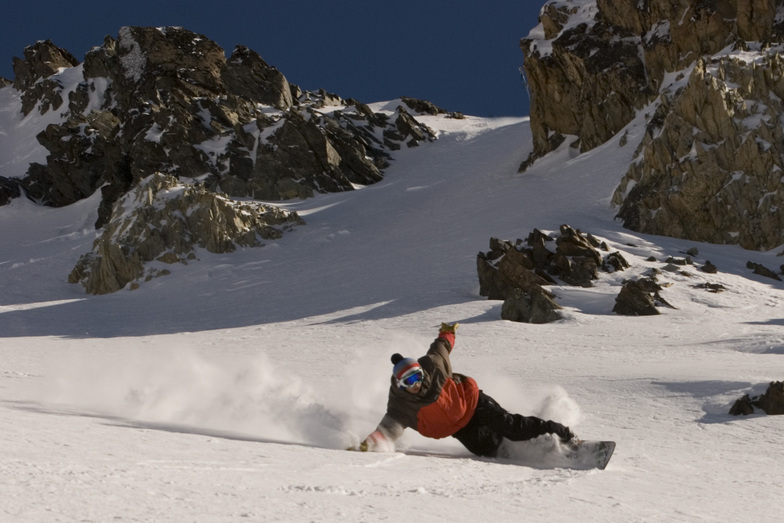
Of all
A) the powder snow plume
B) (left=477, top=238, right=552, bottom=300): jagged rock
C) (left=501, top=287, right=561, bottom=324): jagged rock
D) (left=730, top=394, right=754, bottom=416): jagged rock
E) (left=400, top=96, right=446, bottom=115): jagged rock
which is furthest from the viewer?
(left=400, top=96, right=446, bottom=115): jagged rock

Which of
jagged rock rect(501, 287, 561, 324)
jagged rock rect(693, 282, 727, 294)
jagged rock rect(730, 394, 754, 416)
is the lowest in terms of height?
jagged rock rect(693, 282, 727, 294)

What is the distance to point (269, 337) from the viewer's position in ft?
58.8

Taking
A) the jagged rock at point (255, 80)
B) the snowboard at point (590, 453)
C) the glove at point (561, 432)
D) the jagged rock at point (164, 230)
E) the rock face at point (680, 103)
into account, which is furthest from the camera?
the jagged rock at point (255, 80)

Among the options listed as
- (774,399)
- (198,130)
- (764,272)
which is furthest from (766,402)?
(198,130)

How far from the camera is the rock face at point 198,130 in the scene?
47.7 m

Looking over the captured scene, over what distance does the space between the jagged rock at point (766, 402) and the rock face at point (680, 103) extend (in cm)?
2221

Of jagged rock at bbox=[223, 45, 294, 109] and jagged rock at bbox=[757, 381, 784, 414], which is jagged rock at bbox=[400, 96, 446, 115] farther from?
jagged rock at bbox=[757, 381, 784, 414]

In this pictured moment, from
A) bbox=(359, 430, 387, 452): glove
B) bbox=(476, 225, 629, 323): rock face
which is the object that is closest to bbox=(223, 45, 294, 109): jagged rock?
bbox=(476, 225, 629, 323): rock face

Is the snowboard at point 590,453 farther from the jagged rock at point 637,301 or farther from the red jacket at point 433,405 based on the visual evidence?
the jagged rock at point 637,301

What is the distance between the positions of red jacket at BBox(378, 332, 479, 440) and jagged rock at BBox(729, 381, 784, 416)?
3.40m

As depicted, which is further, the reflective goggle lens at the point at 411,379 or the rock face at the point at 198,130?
the rock face at the point at 198,130

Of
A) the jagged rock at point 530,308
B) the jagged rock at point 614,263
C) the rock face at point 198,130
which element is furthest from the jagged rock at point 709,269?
the rock face at point 198,130

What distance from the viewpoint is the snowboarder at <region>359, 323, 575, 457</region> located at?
636 cm

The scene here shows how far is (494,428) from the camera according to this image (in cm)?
648
